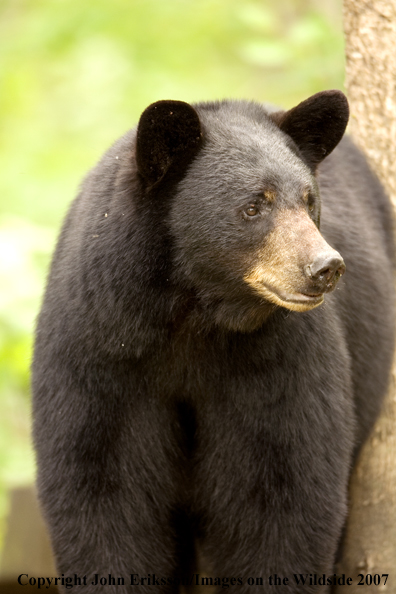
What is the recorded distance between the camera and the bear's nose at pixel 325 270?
104 inches

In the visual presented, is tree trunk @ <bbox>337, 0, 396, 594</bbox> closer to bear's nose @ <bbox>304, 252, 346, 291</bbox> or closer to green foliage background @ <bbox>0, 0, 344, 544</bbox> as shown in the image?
green foliage background @ <bbox>0, 0, 344, 544</bbox>

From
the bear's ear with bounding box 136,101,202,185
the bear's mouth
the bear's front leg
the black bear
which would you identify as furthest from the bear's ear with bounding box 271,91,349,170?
the bear's front leg

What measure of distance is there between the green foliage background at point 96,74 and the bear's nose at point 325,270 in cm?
325

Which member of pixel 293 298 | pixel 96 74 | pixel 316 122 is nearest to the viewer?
pixel 293 298

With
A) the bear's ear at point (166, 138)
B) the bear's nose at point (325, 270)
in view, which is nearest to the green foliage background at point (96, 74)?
the bear's ear at point (166, 138)

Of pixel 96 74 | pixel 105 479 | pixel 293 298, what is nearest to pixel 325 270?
pixel 293 298

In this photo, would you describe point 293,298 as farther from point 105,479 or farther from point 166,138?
point 105,479

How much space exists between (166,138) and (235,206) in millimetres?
360

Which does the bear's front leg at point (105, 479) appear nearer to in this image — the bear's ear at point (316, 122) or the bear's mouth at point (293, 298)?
the bear's mouth at point (293, 298)

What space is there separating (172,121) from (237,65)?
8354mm

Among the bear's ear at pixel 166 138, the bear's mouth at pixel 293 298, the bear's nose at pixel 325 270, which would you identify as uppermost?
the bear's ear at pixel 166 138

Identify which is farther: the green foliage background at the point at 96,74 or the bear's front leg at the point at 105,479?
the green foliage background at the point at 96,74

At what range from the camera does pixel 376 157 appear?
462cm

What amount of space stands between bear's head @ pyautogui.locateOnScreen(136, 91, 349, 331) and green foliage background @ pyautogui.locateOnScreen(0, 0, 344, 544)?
8.97 feet
